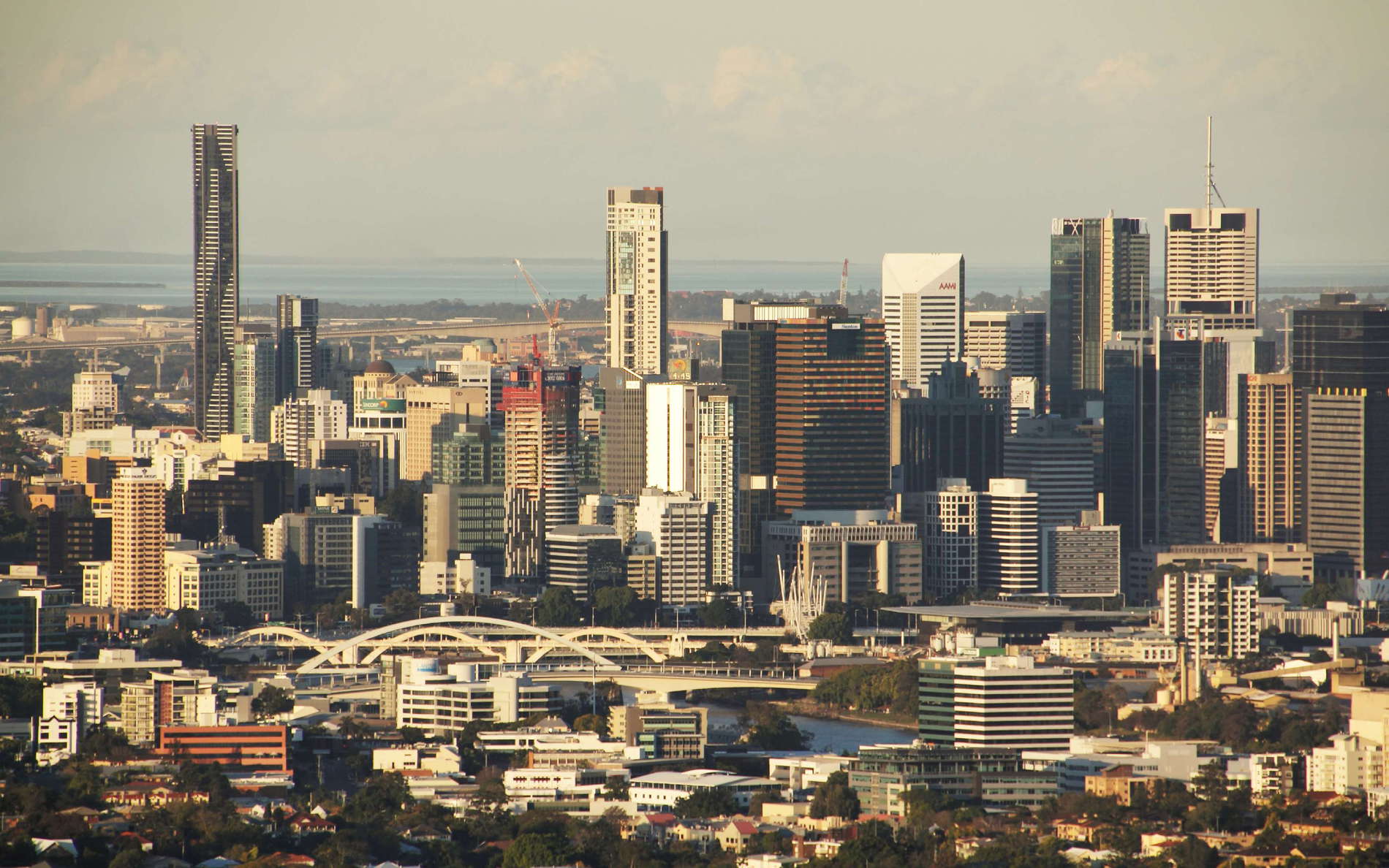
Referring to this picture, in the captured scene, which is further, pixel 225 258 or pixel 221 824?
pixel 225 258

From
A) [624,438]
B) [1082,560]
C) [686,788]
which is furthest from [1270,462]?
[686,788]

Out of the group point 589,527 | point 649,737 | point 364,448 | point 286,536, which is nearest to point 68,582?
point 286,536

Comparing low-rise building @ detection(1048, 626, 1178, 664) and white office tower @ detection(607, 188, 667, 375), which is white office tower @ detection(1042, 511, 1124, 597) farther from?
white office tower @ detection(607, 188, 667, 375)

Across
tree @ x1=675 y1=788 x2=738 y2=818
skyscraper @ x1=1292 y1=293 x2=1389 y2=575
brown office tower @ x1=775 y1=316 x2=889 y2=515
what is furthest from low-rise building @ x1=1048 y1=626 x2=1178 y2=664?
tree @ x1=675 y1=788 x2=738 y2=818

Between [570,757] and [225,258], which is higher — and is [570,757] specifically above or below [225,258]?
below

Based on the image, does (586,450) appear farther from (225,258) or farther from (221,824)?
(221,824)

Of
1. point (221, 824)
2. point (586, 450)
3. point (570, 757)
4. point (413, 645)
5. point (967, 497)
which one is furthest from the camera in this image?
point (586, 450)

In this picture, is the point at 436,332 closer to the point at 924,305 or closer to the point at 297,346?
the point at 297,346
